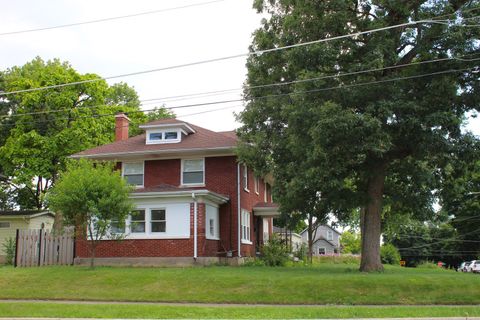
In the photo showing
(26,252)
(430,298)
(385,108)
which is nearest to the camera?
(430,298)

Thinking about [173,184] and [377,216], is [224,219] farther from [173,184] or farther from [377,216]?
[377,216]

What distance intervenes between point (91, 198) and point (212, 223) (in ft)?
25.5

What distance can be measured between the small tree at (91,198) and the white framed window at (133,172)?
7737 mm

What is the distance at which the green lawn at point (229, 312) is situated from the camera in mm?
11984

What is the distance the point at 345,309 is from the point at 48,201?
43.8ft

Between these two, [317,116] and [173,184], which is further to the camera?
[173,184]

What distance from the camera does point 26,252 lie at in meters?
24.4

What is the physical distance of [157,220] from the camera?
24.8 meters

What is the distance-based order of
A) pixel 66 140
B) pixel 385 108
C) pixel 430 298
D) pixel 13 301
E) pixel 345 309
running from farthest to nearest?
pixel 66 140 → pixel 385 108 → pixel 13 301 → pixel 430 298 → pixel 345 309

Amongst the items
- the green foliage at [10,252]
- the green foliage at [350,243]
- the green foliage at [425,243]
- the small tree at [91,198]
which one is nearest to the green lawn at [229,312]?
the small tree at [91,198]

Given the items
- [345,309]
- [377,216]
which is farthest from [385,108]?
[345,309]

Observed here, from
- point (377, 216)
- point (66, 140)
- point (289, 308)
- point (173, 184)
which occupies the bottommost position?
point (289, 308)

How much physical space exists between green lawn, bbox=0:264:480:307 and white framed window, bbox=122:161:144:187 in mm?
10596

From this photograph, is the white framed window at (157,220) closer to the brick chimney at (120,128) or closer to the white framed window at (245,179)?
the white framed window at (245,179)
